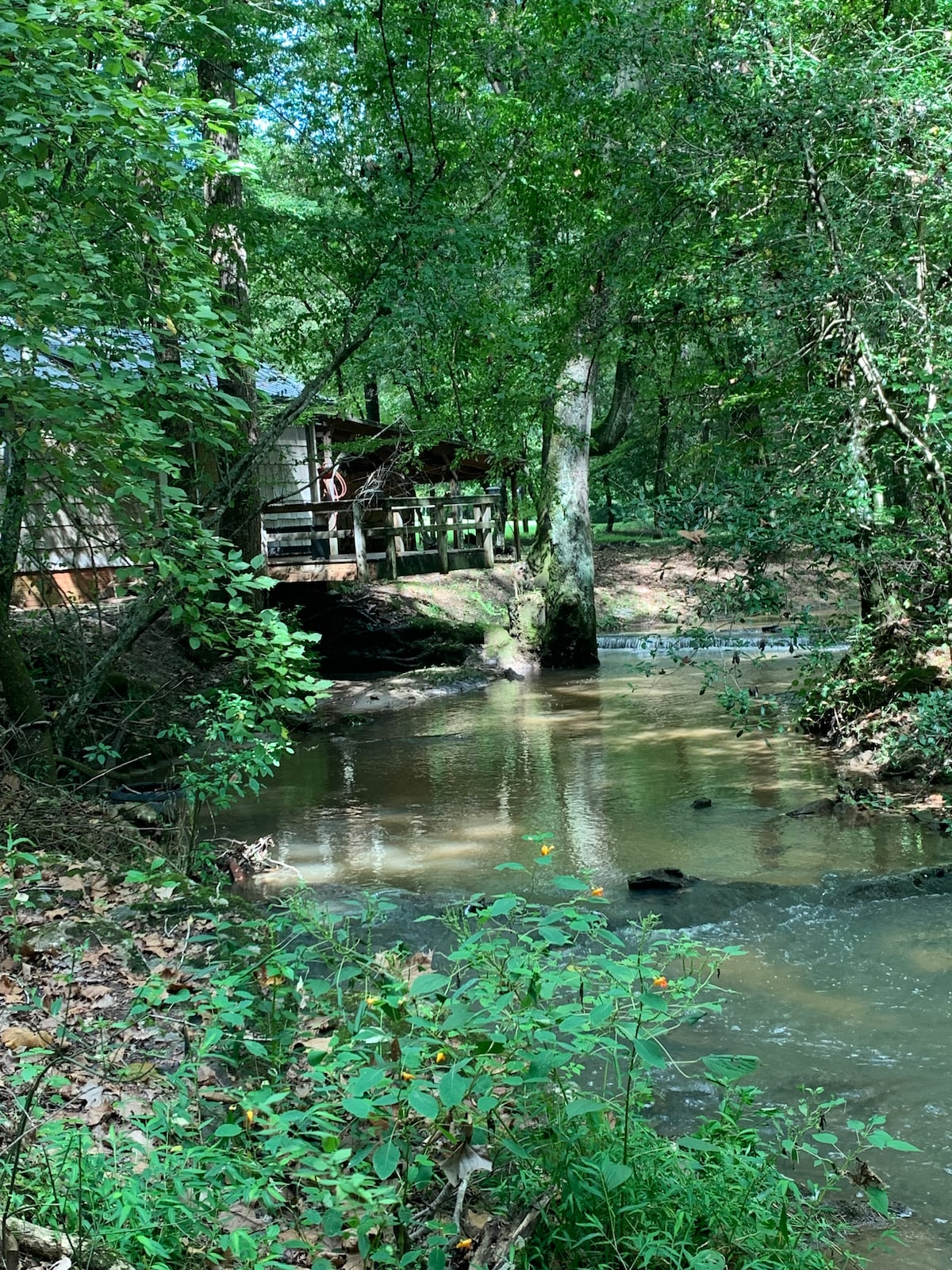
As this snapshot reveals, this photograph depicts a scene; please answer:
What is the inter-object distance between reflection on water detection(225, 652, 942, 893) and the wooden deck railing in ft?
19.9

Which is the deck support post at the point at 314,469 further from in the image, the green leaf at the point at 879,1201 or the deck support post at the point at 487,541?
the green leaf at the point at 879,1201

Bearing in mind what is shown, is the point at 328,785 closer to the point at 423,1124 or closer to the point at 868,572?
the point at 868,572

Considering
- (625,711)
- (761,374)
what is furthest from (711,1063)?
(625,711)

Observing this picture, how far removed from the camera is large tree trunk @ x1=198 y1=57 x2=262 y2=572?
8.37 metres

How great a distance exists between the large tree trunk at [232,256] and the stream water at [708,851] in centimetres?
259

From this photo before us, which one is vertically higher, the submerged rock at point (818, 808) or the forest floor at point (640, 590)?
the forest floor at point (640, 590)

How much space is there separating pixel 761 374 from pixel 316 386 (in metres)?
3.77

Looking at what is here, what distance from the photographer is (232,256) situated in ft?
30.5

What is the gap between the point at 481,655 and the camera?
17.0m

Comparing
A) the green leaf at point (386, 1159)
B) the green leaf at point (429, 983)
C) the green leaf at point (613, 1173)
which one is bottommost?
the green leaf at point (613, 1173)

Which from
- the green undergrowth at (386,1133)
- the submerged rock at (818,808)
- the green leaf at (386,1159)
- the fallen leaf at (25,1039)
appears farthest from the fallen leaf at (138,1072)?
the submerged rock at (818,808)

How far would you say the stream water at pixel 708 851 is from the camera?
155 inches

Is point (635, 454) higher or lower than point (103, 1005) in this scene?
higher

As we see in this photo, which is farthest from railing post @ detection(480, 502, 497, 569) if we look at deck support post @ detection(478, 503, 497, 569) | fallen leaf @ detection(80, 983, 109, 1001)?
fallen leaf @ detection(80, 983, 109, 1001)
